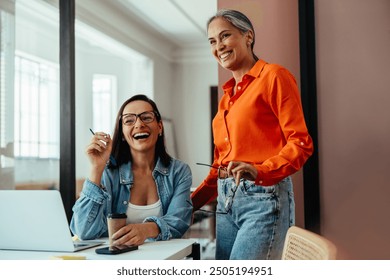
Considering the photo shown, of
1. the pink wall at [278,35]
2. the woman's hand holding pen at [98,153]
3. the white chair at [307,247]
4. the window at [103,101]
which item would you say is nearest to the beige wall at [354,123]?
the pink wall at [278,35]

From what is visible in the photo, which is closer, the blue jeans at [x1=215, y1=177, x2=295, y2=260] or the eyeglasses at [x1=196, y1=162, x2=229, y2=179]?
the blue jeans at [x1=215, y1=177, x2=295, y2=260]

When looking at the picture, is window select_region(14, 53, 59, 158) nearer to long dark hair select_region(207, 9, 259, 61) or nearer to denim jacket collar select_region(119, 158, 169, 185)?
denim jacket collar select_region(119, 158, 169, 185)

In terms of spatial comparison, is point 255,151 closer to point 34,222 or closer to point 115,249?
point 115,249

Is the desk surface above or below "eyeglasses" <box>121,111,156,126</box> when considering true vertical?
below

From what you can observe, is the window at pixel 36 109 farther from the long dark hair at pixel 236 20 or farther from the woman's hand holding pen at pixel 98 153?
the long dark hair at pixel 236 20

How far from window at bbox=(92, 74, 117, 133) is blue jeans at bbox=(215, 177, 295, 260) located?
5.87 ft

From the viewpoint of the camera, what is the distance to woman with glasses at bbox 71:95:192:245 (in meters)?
1.32

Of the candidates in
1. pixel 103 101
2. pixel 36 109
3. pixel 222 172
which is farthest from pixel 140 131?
pixel 36 109

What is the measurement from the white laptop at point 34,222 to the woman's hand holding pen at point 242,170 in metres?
0.42

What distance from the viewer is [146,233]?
122cm

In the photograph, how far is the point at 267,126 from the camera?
1.26 metres

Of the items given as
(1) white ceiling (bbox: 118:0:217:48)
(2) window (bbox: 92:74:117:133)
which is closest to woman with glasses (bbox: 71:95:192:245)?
(1) white ceiling (bbox: 118:0:217:48)

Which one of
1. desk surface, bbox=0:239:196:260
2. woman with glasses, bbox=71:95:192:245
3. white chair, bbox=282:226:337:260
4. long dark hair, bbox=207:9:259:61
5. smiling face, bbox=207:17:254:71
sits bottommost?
desk surface, bbox=0:239:196:260

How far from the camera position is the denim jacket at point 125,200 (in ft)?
4.30
